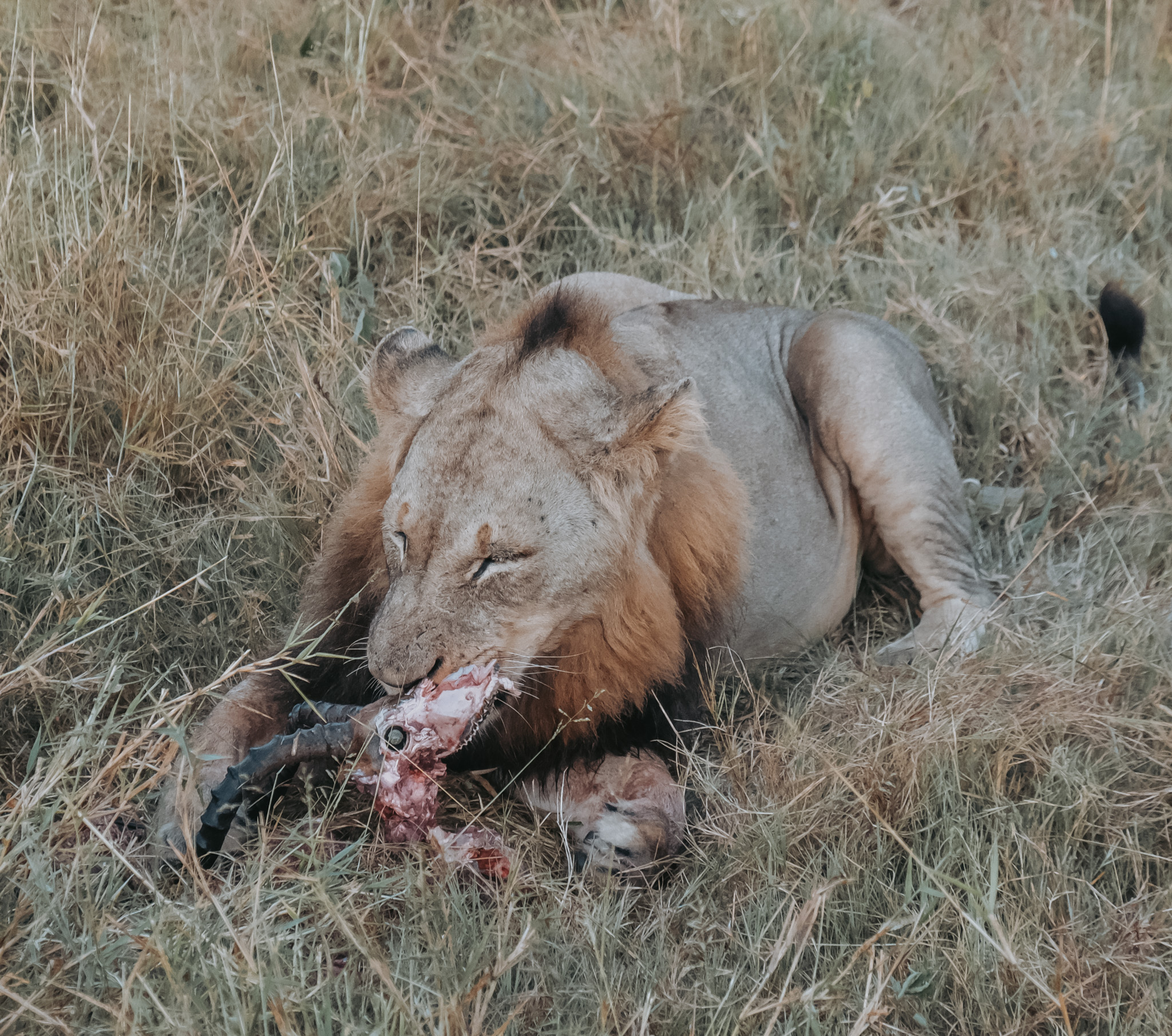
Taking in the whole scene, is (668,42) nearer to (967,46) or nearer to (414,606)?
(967,46)

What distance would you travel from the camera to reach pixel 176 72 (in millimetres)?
4727

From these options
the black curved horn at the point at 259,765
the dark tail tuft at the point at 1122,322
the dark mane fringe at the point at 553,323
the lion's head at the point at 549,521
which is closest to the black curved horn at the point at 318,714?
the black curved horn at the point at 259,765

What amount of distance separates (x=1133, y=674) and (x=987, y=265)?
7.85 feet

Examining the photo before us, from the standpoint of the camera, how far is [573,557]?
8.28 ft

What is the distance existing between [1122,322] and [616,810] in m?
2.96

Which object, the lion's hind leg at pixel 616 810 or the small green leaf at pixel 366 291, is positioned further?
the small green leaf at pixel 366 291

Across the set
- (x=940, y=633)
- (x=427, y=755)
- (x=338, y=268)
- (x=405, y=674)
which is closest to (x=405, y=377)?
(x=405, y=674)

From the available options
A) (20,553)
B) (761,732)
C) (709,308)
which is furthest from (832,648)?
(20,553)

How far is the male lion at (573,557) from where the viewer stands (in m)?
2.48

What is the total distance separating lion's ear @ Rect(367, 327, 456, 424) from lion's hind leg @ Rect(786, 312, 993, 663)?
4.60 ft

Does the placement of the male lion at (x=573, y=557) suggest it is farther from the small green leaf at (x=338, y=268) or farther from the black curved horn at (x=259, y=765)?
the small green leaf at (x=338, y=268)

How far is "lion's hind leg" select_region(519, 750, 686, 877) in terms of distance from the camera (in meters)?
2.73

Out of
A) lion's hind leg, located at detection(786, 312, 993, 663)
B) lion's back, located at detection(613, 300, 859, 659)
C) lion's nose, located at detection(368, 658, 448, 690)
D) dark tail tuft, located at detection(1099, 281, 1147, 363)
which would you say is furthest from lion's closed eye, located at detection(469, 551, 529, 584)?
dark tail tuft, located at detection(1099, 281, 1147, 363)

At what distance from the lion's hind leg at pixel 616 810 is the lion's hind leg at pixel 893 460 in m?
1.13
